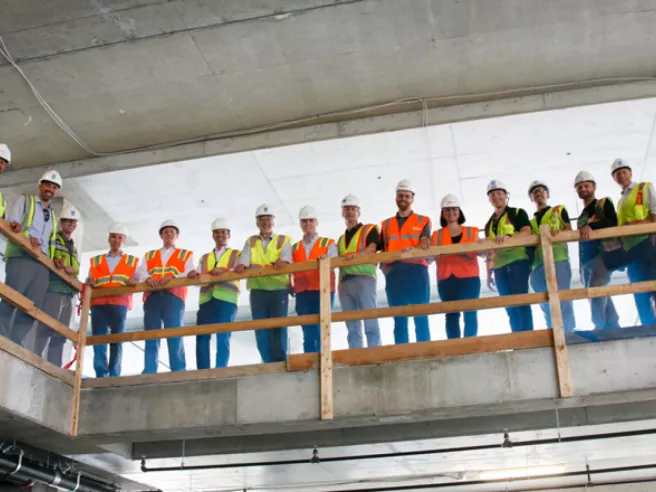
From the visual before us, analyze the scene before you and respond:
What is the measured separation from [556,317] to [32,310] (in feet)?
17.5

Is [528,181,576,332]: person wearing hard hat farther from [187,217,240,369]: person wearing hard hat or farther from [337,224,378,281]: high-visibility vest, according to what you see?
[187,217,240,369]: person wearing hard hat

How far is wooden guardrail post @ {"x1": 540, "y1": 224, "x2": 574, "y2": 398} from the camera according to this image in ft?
25.3

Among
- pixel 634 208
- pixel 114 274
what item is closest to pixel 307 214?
pixel 114 274

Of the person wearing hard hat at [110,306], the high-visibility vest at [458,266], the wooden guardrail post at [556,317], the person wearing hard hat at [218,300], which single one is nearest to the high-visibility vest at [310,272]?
the person wearing hard hat at [218,300]

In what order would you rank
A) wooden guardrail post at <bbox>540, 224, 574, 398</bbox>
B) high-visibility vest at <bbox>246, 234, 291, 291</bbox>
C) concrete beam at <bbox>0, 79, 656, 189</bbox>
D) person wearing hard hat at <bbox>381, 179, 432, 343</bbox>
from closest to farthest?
wooden guardrail post at <bbox>540, 224, 574, 398</bbox> → person wearing hard hat at <bbox>381, 179, 432, 343</bbox> → high-visibility vest at <bbox>246, 234, 291, 291</bbox> → concrete beam at <bbox>0, 79, 656, 189</bbox>

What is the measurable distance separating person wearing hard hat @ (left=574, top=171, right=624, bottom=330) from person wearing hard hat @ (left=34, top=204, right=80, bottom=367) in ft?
18.8

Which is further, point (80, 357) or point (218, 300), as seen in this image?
point (218, 300)

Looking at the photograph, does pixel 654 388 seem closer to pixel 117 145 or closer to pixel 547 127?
pixel 547 127

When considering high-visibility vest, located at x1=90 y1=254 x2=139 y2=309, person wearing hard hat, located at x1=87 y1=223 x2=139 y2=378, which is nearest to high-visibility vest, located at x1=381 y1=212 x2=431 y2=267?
person wearing hard hat, located at x1=87 y1=223 x2=139 y2=378

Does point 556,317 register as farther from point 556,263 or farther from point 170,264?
point 170,264

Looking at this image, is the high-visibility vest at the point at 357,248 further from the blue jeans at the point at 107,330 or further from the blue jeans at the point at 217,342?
the blue jeans at the point at 107,330

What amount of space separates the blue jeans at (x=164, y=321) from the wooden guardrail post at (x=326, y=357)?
5.97 ft

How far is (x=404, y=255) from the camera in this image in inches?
332

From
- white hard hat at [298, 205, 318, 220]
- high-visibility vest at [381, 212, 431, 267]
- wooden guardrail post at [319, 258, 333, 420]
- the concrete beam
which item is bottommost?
wooden guardrail post at [319, 258, 333, 420]
